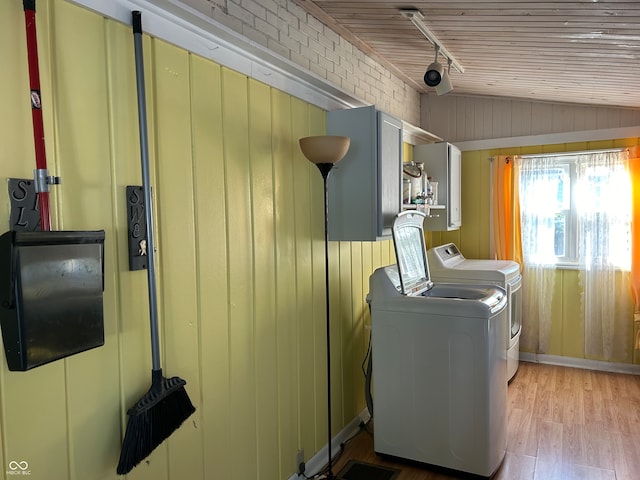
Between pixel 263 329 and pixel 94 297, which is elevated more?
pixel 94 297

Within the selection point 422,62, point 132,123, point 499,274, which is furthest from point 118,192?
point 499,274

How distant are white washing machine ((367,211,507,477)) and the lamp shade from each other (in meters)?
0.61

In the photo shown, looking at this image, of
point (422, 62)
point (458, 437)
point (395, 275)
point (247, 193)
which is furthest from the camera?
point (422, 62)

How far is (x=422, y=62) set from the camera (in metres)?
3.38

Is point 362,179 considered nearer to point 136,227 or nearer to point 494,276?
point 136,227

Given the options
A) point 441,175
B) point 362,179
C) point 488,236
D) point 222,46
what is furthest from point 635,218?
point 222,46

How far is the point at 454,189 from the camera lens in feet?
13.5

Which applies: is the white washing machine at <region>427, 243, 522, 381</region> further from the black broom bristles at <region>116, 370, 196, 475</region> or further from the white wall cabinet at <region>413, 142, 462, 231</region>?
the black broom bristles at <region>116, 370, 196, 475</region>

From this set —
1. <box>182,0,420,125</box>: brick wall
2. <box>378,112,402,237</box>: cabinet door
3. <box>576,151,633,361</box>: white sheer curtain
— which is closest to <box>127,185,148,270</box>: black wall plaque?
<box>182,0,420,125</box>: brick wall

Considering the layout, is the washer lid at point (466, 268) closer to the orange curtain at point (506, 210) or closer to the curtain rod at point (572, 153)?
the orange curtain at point (506, 210)

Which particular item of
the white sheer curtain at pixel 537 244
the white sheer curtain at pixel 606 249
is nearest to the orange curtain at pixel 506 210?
the white sheer curtain at pixel 537 244

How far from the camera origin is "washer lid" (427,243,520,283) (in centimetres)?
354

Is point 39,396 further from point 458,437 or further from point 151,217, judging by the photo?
point 458,437

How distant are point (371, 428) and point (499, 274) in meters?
1.52
